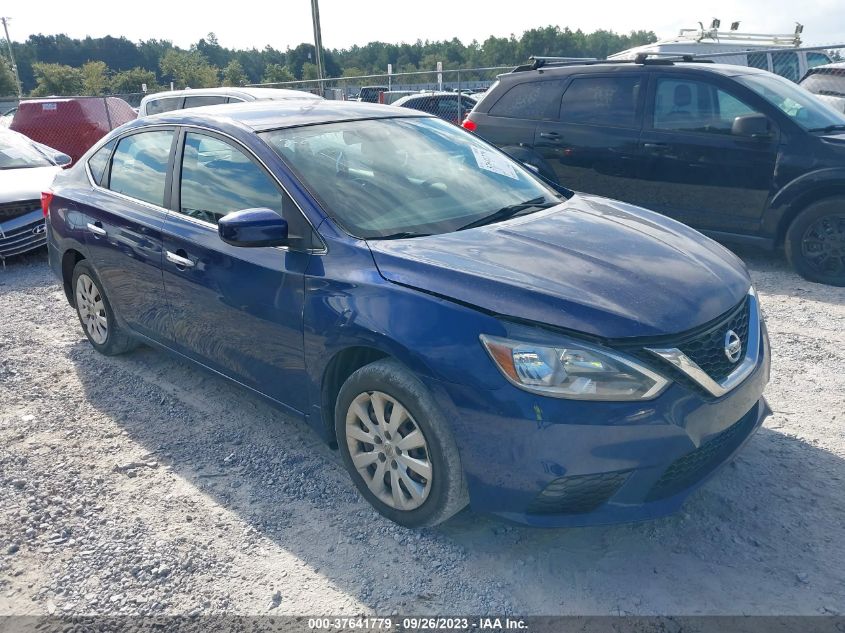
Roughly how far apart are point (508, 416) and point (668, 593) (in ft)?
2.94

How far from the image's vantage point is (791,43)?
1565 centimetres

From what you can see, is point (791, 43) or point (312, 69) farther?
point (312, 69)

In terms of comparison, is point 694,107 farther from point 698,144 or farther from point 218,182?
point 218,182

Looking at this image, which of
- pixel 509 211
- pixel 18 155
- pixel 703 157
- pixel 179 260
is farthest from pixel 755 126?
pixel 18 155

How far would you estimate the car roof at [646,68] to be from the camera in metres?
6.51

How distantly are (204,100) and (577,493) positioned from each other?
10.5m

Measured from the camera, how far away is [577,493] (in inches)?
98.2

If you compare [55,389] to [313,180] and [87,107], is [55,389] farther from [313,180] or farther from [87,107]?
[87,107]

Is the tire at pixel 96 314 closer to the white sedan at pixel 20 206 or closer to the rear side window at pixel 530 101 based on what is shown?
the white sedan at pixel 20 206

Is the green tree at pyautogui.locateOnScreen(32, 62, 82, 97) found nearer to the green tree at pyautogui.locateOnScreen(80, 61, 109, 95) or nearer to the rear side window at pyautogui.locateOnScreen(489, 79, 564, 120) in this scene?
the green tree at pyautogui.locateOnScreen(80, 61, 109, 95)

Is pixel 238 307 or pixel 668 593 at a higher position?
pixel 238 307

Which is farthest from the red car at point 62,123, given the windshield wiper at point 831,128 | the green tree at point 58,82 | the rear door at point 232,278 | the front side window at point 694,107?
the green tree at point 58,82

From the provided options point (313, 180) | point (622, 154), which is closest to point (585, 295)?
point (313, 180)

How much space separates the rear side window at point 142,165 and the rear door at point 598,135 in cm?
426
